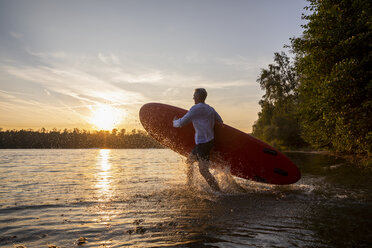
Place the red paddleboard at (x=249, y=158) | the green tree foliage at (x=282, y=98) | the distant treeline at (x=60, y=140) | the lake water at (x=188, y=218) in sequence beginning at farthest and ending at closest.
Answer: the distant treeline at (x=60, y=140), the green tree foliage at (x=282, y=98), the red paddleboard at (x=249, y=158), the lake water at (x=188, y=218)

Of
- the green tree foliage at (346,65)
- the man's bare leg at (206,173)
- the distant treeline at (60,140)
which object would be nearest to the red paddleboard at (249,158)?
the man's bare leg at (206,173)

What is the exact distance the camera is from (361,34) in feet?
31.5

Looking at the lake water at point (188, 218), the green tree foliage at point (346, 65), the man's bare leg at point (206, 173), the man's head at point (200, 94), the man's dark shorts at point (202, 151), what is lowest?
the lake water at point (188, 218)

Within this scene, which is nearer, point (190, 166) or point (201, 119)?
point (201, 119)

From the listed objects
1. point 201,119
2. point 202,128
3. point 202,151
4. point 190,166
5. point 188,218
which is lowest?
point 188,218

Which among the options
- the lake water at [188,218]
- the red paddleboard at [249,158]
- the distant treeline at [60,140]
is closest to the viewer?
the lake water at [188,218]

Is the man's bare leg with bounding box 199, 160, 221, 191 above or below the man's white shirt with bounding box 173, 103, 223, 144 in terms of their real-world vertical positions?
below

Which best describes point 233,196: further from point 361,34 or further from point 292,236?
point 361,34

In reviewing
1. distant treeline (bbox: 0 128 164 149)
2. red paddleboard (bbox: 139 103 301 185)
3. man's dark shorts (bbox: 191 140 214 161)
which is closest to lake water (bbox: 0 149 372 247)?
red paddleboard (bbox: 139 103 301 185)

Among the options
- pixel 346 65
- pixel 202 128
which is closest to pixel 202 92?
pixel 202 128

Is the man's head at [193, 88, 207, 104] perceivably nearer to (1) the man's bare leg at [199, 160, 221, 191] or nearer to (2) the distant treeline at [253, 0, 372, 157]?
(1) the man's bare leg at [199, 160, 221, 191]

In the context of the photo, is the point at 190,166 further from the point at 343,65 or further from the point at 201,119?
the point at 343,65

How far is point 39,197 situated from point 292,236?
5.05 m

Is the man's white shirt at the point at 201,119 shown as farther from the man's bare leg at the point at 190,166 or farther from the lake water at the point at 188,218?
the lake water at the point at 188,218
